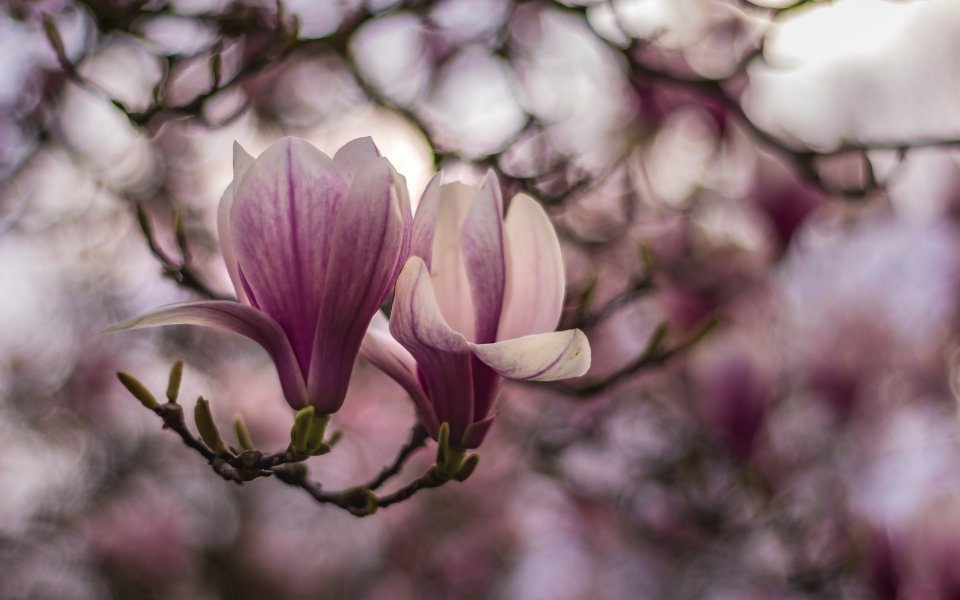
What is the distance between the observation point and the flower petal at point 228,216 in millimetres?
647

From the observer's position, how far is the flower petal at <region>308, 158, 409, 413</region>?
1.99ft

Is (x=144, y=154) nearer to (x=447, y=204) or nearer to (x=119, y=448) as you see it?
(x=119, y=448)

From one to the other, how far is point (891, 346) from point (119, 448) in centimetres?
214

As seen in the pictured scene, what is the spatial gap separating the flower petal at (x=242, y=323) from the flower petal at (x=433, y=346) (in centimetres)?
8

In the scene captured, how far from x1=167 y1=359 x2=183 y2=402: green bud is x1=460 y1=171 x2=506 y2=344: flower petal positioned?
0.21 m

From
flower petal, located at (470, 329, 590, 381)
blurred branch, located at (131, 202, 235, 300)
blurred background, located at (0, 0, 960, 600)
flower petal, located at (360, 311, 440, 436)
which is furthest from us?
blurred background, located at (0, 0, 960, 600)

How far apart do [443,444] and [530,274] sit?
0.47ft

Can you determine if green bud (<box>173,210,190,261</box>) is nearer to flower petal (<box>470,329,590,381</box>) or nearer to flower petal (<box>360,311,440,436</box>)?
flower petal (<box>360,311,440,436</box>)

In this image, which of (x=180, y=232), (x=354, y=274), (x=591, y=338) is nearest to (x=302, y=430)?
(x=354, y=274)

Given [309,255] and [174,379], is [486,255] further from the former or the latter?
[174,379]

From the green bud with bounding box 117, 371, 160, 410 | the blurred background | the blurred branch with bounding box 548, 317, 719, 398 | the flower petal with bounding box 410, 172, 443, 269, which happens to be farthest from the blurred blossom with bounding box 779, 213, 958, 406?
the green bud with bounding box 117, 371, 160, 410

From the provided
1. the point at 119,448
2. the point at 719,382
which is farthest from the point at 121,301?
the point at 719,382

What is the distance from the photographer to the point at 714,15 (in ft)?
7.86

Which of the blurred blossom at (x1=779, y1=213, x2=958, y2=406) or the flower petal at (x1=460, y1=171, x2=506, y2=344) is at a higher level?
the flower petal at (x1=460, y1=171, x2=506, y2=344)
